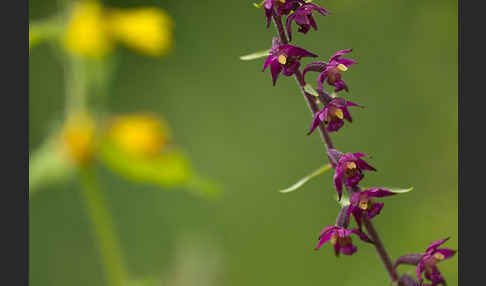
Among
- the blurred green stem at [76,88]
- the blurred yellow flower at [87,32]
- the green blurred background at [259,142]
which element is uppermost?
the blurred yellow flower at [87,32]

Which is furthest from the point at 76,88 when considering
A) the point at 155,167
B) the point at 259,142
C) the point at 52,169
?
the point at 259,142

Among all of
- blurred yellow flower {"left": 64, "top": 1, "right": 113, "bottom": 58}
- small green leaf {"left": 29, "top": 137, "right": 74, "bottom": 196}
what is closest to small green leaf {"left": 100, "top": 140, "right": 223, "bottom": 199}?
small green leaf {"left": 29, "top": 137, "right": 74, "bottom": 196}

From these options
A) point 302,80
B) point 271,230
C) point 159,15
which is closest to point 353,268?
point 271,230

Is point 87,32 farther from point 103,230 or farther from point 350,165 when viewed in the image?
point 350,165

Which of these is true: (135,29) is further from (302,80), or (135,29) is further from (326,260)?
(326,260)

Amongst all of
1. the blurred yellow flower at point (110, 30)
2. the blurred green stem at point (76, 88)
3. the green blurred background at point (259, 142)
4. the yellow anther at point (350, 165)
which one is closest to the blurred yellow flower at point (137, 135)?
the blurred green stem at point (76, 88)

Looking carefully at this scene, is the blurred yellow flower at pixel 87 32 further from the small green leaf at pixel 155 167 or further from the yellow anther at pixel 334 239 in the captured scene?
the yellow anther at pixel 334 239
